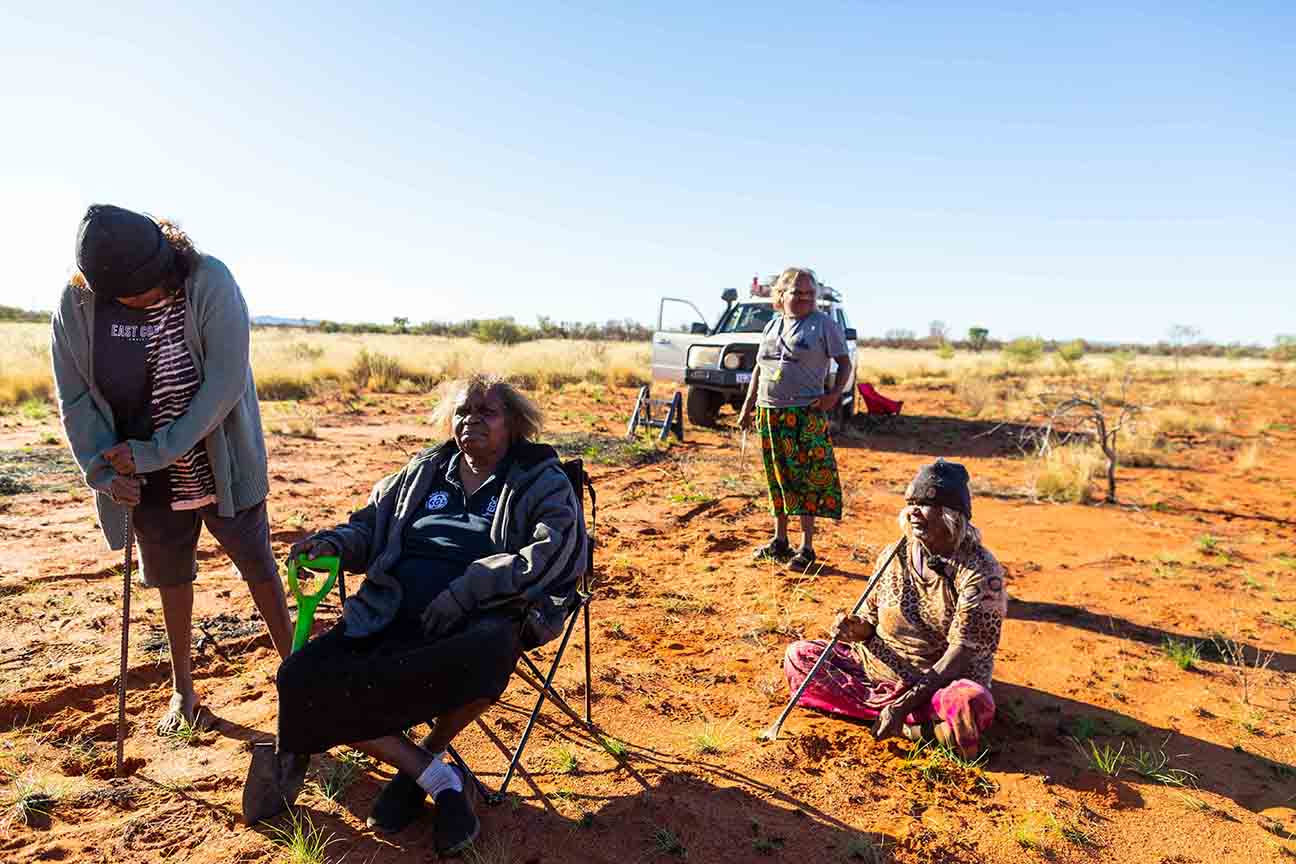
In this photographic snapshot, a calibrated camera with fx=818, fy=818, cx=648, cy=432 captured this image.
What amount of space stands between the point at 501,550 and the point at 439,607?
31cm

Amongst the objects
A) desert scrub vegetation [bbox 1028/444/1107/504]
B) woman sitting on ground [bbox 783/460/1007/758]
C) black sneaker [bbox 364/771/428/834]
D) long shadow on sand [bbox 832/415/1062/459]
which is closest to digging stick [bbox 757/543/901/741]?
woman sitting on ground [bbox 783/460/1007/758]

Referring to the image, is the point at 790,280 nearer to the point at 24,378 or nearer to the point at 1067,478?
the point at 1067,478

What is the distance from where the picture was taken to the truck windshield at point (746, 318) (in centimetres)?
1141

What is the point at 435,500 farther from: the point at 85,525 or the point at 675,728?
the point at 85,525

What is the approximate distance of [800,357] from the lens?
199 inches

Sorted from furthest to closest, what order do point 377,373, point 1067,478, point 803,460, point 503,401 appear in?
point 377,373
point 1067,478
point 803,460
point 503,401

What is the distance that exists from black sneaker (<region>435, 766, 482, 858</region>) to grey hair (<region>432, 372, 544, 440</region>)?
125 cm

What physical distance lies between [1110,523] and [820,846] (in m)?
5.98

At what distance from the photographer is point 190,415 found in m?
2.85

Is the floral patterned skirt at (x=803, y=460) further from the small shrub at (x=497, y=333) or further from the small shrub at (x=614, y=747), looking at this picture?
the small shrub at (x=497, y=333)

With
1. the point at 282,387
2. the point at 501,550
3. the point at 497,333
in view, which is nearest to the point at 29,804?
the point at 501,550

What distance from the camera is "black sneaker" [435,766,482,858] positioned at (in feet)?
8.21

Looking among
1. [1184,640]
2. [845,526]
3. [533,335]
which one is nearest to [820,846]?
[1184,640]

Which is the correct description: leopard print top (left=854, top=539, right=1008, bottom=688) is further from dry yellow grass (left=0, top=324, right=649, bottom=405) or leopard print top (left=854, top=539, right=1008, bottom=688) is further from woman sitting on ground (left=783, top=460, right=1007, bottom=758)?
dry yellow grass (left=0, top=324, right=649, bottom=405)
